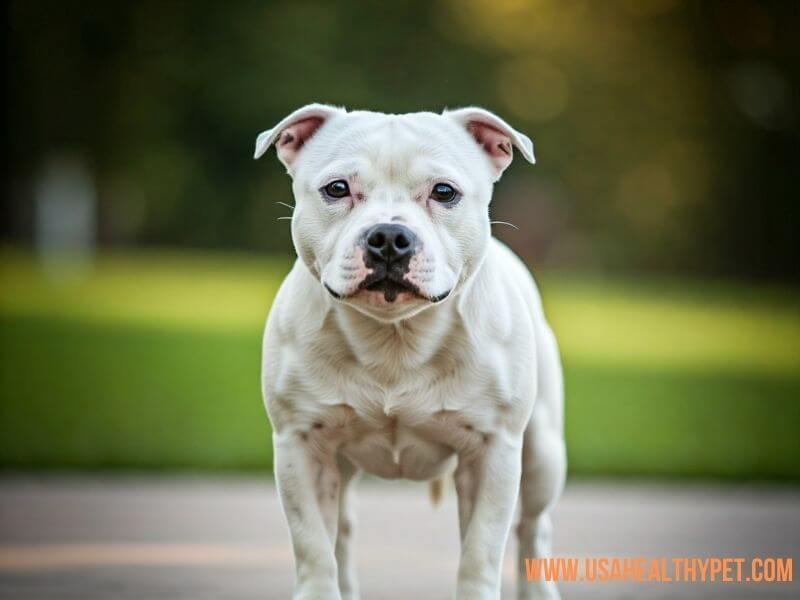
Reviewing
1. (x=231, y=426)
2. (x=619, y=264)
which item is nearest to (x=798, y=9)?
(x=619, y=264)

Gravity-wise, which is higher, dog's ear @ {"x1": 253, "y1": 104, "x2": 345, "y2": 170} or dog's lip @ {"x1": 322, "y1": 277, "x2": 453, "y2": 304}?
dog's ear @ {"x1": 253, "y1": 104, "x2": 345, "y2": 170}

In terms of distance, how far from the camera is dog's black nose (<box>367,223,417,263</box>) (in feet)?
15.3

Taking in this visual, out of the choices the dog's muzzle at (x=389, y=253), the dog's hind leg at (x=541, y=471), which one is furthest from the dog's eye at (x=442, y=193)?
the dog's hind leg at (x=541, y=471)

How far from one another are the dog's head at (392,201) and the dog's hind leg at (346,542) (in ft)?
4.10

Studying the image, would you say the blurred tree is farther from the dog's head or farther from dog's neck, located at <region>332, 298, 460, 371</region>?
dog's neck, located at <region>332, 298, 460, 371</region>

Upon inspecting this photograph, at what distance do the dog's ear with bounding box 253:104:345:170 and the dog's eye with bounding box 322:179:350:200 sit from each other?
1.07 ft

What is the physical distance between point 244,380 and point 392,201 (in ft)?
38.9

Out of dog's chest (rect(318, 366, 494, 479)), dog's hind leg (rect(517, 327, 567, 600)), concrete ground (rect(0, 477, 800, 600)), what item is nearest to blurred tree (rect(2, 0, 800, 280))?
concrete ground (rect(0, 477, 800, 600))

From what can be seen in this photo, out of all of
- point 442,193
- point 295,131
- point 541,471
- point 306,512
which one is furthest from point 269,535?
point 442,193

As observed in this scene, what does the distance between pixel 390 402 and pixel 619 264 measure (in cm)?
4538

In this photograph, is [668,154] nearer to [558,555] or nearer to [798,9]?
[798,9]

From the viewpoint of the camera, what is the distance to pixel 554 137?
50.1 m

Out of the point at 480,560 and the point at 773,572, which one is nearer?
the point at 480,560

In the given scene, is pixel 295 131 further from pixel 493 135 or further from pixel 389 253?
pixel 389 253
